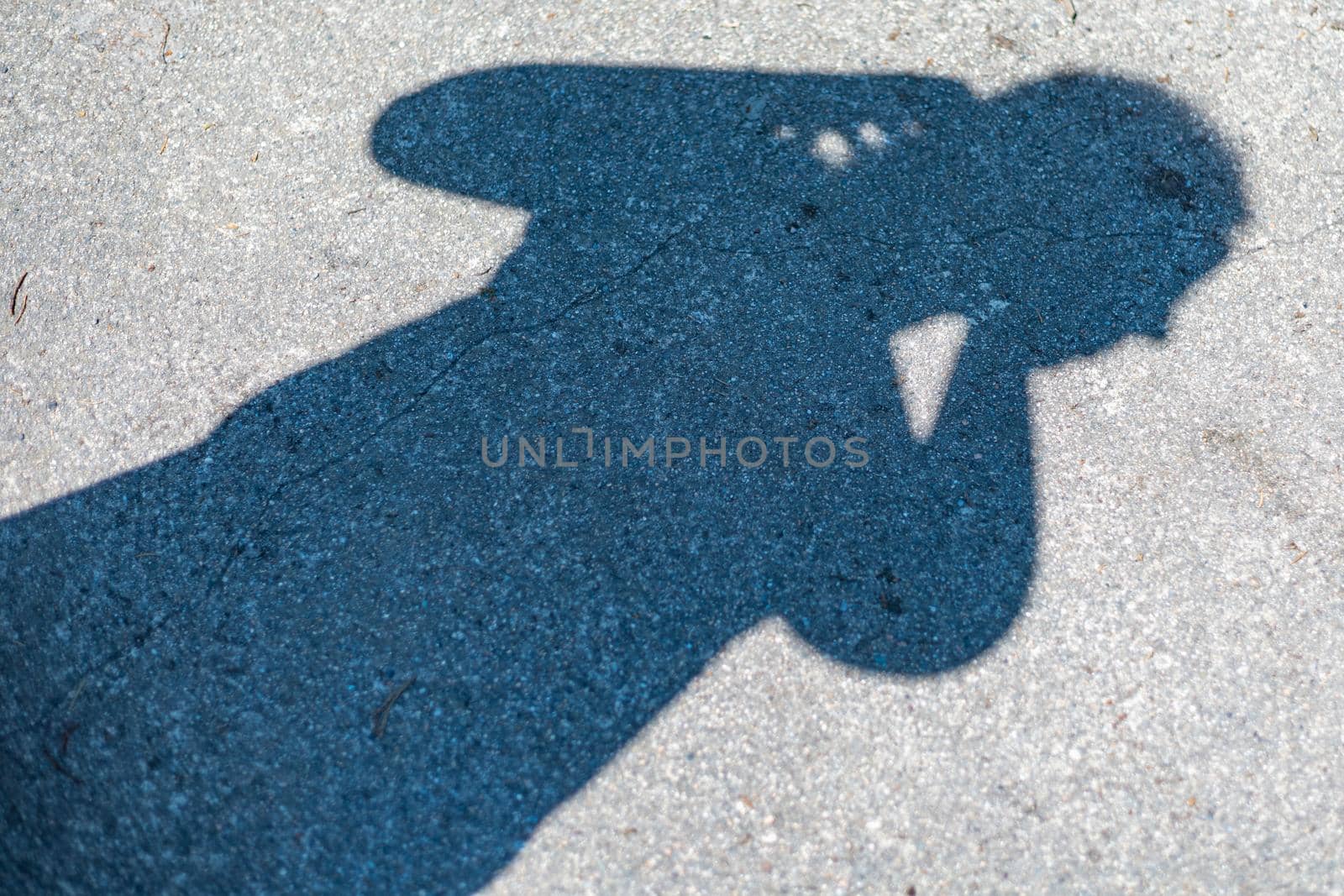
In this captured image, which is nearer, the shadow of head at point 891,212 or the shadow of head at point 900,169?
the shadow of head at point 891,212

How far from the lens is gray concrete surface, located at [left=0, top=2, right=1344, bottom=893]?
2.37 meters

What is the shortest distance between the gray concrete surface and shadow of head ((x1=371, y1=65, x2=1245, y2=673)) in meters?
0.02

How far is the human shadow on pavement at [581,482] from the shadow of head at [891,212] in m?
0.01

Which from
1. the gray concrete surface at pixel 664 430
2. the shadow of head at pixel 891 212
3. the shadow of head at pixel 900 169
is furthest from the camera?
the shadow of head at pixel 900 169

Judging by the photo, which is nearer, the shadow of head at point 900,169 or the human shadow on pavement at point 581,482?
the human shadow on pavement at point 581,482

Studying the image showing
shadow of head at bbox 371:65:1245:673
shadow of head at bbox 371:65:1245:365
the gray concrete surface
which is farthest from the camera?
shadow of head at bbox 371:65:1245:365

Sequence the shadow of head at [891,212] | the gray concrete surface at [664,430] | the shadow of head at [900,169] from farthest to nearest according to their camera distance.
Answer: the shadow of head at [900,169] → the shadow of head at [891,212] → the gray concrete surface at [664,430]

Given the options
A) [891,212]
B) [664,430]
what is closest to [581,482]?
[664,430]

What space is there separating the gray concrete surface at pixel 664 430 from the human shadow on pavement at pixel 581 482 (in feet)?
0.05

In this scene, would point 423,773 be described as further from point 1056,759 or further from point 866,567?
point 1056,759

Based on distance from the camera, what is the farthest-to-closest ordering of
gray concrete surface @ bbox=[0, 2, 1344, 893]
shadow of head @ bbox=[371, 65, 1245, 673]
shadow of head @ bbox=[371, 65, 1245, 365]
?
shadow of head @ bbox=[371, 65, 1245, 365], shadow of head @ bbox=[371, 65, 1245, 673], gray concrete surface @ bbox=[0, 2, 1344, 893]

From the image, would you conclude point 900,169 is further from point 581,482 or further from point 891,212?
point 581,482

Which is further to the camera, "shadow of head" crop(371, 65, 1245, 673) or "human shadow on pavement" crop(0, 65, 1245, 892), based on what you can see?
"shadow of head" crop(371, 65, 1245, 673)

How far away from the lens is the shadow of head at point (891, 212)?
275 cm
